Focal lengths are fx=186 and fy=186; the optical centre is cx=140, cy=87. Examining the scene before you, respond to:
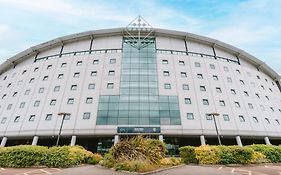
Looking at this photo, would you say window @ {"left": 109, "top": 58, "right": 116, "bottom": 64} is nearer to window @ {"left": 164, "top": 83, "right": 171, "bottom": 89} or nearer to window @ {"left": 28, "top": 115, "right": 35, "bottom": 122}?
window @ {"left": 164, "top": 83, "right": 171, "bottom": 89}

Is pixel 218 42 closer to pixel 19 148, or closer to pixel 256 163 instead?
pixel 256 163

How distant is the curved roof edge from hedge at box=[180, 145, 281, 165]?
23559mm

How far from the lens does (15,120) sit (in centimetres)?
2677

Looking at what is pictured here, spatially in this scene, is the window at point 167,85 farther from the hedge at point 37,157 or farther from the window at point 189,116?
the hedge at point 37,157

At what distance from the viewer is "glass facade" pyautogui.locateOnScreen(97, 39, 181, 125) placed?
984 inches

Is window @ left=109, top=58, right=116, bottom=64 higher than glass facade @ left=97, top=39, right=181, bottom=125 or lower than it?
higher

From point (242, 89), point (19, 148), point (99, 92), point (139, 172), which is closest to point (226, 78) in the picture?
point (242, 89)

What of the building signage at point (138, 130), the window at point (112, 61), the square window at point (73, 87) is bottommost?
the building signage at point (138, 130)

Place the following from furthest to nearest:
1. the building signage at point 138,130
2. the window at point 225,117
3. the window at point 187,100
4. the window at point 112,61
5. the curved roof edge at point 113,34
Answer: the curved roof edge at point 113,34
the window at point 112,61
the window at point 187,100
the window at point 225,117
the building signage at point 138,130

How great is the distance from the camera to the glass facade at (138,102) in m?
25.0

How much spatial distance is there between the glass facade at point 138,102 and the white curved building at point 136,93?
5.4 inches

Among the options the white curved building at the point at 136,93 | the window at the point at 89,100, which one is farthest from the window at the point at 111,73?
the window at the point at 89,100

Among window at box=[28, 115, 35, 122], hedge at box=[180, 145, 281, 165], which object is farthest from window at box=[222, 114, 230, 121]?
window at box=[28, 115, 35, 122]

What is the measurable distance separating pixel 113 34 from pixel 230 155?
27.8m
